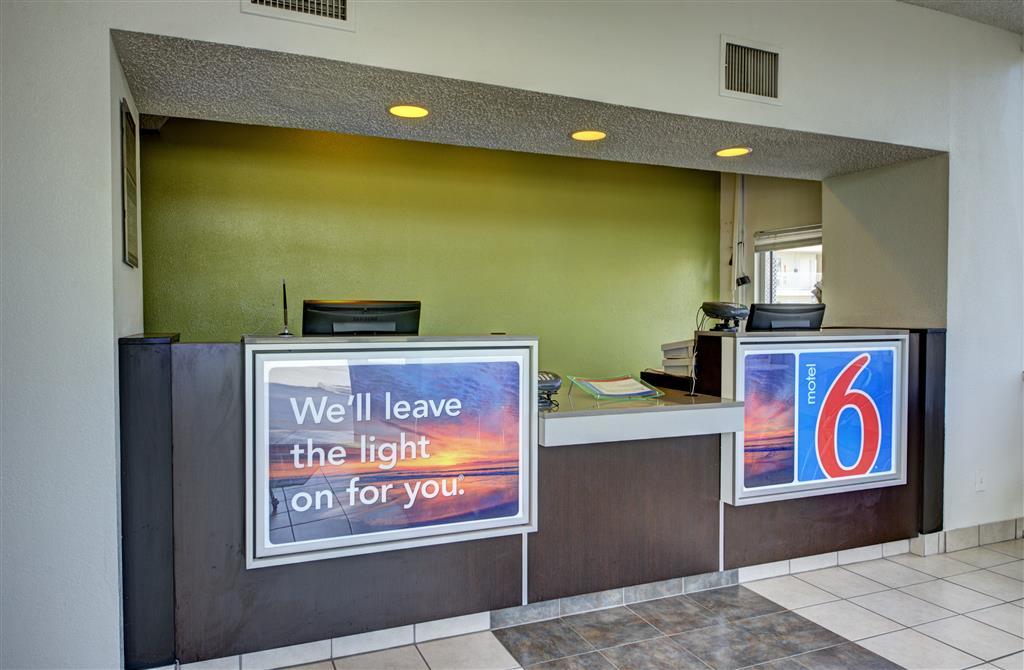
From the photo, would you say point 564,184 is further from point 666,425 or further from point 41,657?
point 41,657

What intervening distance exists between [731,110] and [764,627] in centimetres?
245

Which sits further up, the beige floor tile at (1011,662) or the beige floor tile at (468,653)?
the beige floor tile at (1011,662)

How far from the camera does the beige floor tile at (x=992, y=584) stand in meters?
3.63

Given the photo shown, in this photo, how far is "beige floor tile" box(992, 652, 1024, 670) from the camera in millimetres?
2869

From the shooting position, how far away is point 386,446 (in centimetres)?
291

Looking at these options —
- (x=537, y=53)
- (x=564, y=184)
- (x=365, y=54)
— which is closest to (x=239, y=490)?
(x=365, y=54)

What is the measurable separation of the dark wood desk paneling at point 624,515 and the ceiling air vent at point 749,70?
1.74 metres

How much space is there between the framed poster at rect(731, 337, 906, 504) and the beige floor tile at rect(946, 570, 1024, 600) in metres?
0.58

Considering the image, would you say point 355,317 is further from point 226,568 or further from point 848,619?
point 848,619

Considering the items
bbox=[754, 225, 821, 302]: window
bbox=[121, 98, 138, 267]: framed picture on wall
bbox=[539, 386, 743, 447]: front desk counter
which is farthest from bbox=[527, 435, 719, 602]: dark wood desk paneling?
bbox=[754, 225, 821, 302]: window

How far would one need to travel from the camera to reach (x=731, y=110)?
348 centimetres

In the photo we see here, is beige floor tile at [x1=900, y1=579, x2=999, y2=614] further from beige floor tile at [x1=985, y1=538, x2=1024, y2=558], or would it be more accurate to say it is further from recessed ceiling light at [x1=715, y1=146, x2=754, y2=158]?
recessed ceiling light at [x1=715, y1=146, x2=754, y2=158]

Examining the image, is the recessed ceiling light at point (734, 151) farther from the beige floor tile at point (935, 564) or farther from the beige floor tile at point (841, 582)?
the beige floor tile at point (935, 564)

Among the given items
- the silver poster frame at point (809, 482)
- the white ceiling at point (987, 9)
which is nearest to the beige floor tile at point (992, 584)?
the silver poster frame at point (809, 482)
